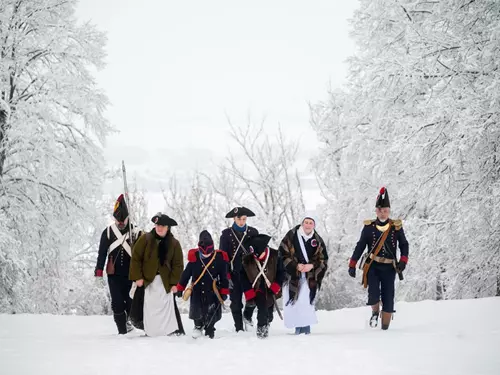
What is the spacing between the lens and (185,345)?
731cm

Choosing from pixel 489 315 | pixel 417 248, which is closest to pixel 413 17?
pixel 417 248

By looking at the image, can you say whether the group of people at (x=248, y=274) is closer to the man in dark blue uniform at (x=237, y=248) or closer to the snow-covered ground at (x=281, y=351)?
the man in dark blue uniform at (x=237, y=248)

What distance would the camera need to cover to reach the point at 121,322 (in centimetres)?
884

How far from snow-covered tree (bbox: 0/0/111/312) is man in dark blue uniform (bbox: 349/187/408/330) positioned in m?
8.82

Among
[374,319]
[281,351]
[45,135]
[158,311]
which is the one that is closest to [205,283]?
[158,311]

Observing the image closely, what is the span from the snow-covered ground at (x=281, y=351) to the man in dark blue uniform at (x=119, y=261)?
42cm

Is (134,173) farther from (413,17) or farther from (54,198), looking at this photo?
(413,17)

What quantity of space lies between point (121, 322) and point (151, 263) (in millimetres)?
1188

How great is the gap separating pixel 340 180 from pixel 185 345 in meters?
11.8

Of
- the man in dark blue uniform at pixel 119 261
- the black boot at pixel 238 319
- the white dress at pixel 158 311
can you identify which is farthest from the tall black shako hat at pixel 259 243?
the man in dark blue uniform at pixel 119 261

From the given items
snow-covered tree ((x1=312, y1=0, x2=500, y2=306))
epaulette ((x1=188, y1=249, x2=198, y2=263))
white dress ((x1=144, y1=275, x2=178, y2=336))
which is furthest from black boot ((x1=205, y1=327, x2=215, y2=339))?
snow-covered tree ((x1=312, y1=0, x2=500, y2=306))

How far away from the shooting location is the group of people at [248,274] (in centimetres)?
840

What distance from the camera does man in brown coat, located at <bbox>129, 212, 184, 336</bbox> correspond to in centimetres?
841

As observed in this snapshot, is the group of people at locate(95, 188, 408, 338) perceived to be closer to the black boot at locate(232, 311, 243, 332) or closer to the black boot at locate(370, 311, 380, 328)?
the black boot at locate(370, 311, 380, 328)
